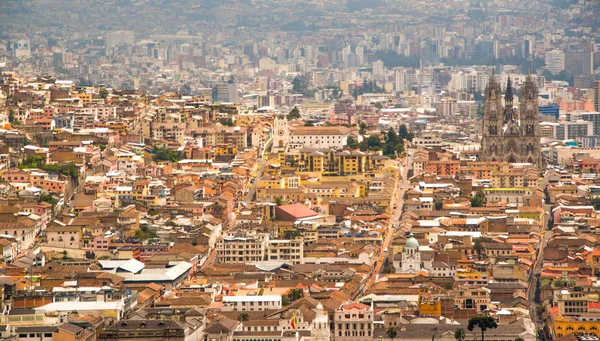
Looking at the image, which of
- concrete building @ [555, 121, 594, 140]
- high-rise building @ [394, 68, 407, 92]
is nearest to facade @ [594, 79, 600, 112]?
concrete building @ [555, 121, 594, 140]

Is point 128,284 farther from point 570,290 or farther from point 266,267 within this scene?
point 570,290

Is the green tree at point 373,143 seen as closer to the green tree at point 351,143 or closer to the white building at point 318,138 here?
the green tree at point 351,143

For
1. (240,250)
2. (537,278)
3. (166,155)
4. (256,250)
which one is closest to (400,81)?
(166,155)

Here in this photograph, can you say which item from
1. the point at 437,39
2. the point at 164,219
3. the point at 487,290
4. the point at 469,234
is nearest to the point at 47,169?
the point at 164,219

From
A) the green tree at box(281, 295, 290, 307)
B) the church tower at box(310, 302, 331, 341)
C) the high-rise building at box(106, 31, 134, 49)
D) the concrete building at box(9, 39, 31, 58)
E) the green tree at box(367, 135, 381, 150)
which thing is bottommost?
the high-rise building at box(106, 31, 134, 49)

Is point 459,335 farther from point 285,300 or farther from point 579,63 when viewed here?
point 579,63

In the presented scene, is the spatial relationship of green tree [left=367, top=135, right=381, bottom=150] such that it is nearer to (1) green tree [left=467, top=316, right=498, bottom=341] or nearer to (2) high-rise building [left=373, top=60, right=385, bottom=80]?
(1) green tree [left=467, top=316, right=498, bottom=341]
